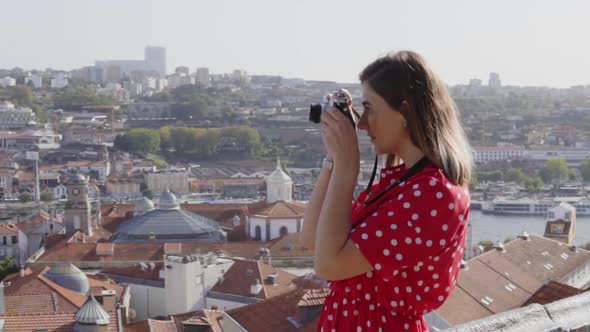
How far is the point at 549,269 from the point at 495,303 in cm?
223

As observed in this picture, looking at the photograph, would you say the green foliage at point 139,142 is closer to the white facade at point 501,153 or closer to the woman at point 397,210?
the white facade at point 501,153

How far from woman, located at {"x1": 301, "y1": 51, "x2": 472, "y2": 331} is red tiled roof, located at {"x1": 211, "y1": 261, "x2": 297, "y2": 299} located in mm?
8057

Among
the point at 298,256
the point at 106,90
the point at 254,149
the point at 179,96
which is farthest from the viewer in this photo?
the point at 106,90

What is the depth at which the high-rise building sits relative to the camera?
90.1 meters

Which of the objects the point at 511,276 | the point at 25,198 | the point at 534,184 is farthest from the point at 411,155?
the point at 534,184

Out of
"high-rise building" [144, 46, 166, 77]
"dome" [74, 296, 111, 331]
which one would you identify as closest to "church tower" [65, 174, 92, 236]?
"dome" [74, 296, 111, 331]

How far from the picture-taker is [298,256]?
506 inches

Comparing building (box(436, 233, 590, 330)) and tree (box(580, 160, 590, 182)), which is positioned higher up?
building (box(436, 233, 590, 330))

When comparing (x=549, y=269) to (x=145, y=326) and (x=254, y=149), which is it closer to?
(x=145, y=326)

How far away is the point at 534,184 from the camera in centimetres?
3203

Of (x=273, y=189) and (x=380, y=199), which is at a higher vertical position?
(x=380, y=199)

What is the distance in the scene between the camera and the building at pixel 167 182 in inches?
1077

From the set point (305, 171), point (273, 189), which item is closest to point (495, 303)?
point (273, 189)

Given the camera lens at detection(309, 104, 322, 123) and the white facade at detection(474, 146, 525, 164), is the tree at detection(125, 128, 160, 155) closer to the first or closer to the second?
the white facade at detection(474, 146, 525, 164)
